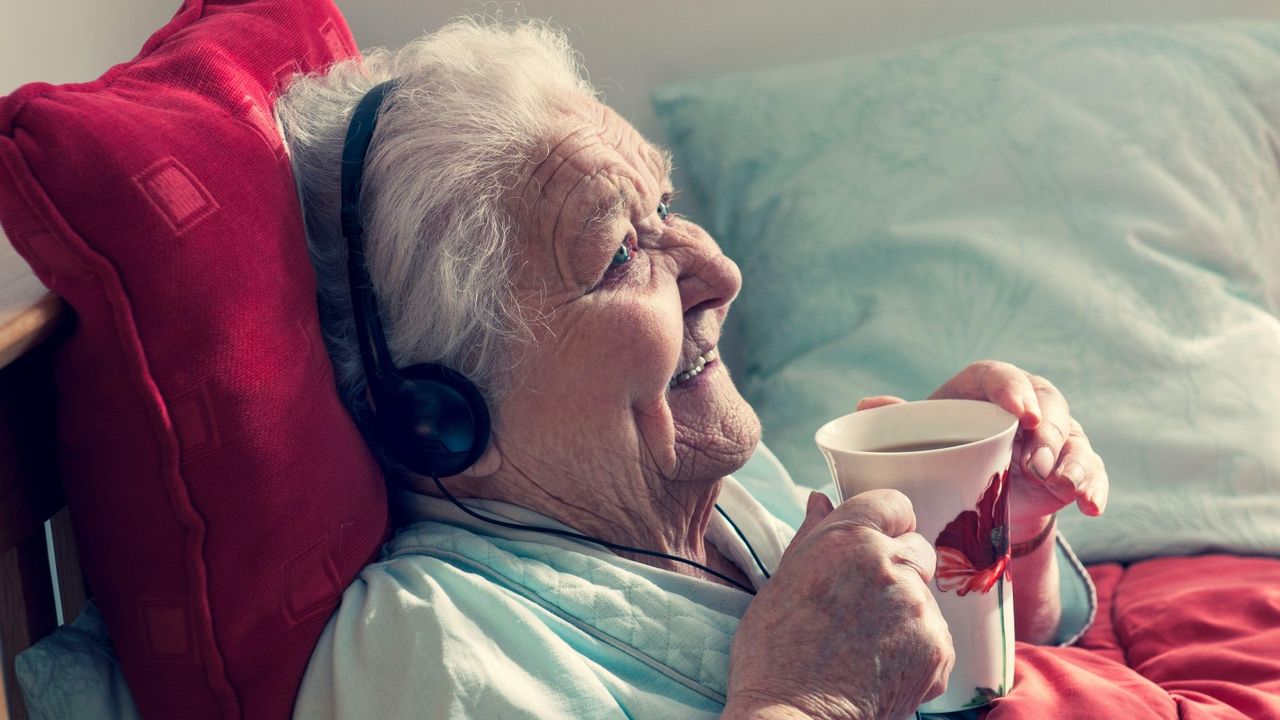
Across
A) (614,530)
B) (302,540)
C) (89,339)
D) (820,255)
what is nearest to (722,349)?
(820,255)

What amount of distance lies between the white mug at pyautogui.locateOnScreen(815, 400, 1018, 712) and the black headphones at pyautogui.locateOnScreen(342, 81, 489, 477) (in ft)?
0.98

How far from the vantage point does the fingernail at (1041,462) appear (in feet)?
3.61

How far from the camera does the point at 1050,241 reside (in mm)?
1640

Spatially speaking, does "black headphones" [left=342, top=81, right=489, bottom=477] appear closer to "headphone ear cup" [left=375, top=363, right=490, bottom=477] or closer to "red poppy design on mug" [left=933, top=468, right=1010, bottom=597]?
"headphone ear cup" [left=375, top=363, right=490, bottom=477]

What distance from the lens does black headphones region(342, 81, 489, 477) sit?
0.98 m

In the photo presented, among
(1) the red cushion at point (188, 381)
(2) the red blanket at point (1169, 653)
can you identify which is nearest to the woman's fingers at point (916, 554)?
(2) the red blanket at point (1169, 653)

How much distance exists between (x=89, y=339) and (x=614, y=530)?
48 centimetres

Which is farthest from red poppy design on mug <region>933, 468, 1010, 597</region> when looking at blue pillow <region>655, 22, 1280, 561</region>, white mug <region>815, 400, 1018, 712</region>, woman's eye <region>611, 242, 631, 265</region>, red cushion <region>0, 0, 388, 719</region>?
blue pillow <region>655, 22, 1280, 561</region>

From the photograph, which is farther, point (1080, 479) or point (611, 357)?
point (1080, 479)

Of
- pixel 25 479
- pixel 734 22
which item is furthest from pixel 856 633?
pixel 734 22

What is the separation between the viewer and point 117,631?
2.86ft

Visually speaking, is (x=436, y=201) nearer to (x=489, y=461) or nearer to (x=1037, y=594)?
(x=489, y=461)

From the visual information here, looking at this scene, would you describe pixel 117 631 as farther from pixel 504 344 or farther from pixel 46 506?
pixel 504 344

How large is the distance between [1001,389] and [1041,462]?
9 centimetres
